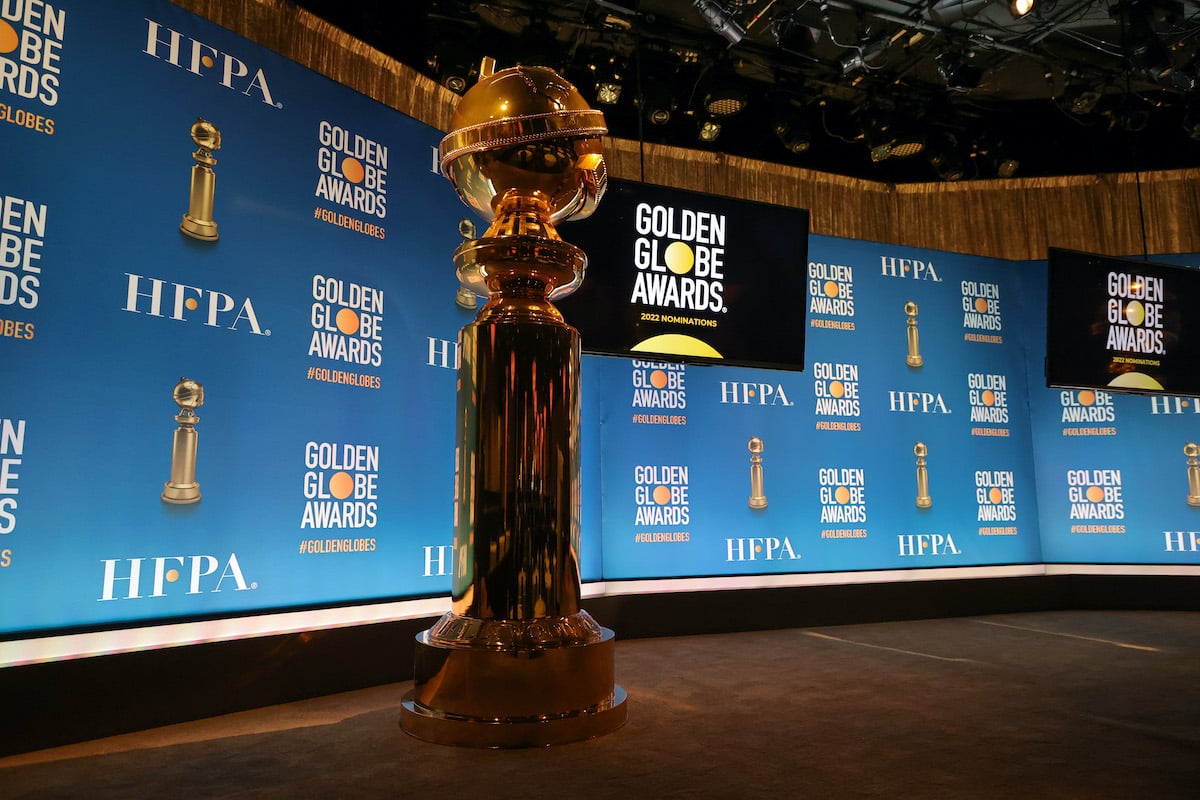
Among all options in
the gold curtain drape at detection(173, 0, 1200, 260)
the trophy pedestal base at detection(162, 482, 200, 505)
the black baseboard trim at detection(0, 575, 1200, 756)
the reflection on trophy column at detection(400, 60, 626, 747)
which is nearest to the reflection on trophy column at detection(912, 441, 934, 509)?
the black baseboard trim at detection(0, 575, 1200, 756)

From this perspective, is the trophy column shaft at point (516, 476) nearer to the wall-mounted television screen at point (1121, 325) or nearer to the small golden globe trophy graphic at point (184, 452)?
the small golden globe trophy graphic at point (184, 452)

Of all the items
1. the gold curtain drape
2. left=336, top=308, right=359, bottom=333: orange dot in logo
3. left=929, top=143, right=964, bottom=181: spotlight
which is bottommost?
left=336, top=308, right=359, bottom=333: orange dot in logo

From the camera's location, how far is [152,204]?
2100 mm

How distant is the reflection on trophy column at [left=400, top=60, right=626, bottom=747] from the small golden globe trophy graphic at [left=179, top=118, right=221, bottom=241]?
100 centimetres

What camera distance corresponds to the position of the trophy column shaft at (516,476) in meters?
1.48

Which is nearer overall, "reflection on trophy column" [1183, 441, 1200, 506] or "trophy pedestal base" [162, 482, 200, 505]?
"trophy pedestal base" [162, 482, 200, 505]

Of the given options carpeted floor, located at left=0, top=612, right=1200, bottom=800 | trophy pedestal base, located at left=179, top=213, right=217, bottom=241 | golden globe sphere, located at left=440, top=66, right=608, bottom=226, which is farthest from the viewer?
trophy pedestal base, located at left=179, top=213, right=217, bottom=241

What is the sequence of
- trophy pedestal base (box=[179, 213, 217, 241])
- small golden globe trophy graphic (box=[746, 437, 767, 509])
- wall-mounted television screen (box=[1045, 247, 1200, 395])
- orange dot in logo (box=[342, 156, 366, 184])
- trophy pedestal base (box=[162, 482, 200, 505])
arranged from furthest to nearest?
wall-mounted television screen (box=[1045, 247, 1200, 395]) → small golden globe trophy graphic (box=[746, 437, 767, 509]) → orange dot in logo (box=[342, 156, 366, 184]) → trophy pedestal base (box=[179, 213, 217, 241]) → trophy pedestal base (box=[162, 482, 200, 505])

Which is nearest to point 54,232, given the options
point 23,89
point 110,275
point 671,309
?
point 110,275

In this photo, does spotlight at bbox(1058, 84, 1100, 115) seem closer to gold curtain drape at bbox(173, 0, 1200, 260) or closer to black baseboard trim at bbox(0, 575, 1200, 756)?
gold curtain drape at bbox(173, 0, 1200, 260)

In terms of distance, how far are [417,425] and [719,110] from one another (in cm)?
253

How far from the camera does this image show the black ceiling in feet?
12.0

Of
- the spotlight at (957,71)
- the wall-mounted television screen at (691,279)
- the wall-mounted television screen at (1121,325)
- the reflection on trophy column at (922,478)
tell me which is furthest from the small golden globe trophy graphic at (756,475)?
the spotlight at (957,71)

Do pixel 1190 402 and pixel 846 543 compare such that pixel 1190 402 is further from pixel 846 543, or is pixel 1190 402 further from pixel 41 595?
pixel 41 595
